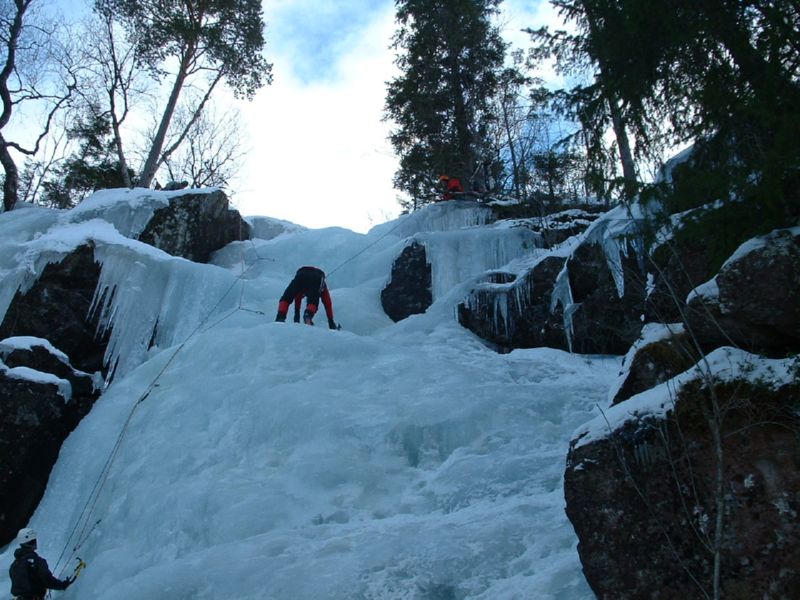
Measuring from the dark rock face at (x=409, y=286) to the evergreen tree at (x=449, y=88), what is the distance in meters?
3.94

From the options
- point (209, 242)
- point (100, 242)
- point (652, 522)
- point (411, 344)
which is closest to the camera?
point (652, 522)

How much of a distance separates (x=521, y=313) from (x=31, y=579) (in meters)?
5.96

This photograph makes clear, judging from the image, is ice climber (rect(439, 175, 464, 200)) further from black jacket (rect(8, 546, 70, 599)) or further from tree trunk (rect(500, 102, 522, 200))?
black jacket (rect(8, 546, 70, 599))

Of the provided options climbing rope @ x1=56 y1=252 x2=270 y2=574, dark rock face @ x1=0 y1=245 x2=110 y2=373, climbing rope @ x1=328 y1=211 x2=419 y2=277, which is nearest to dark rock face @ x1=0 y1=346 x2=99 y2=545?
climbing rope @ x1=56 y1=252 x2=270 y2=574

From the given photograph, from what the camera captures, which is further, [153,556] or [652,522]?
[153,556]

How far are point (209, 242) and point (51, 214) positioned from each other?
2.82 m

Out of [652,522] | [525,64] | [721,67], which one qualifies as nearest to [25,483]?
[652,522]

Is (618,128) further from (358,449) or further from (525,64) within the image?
(525,64)

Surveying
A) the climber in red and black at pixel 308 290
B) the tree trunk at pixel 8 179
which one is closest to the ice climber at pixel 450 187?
the climber in red and black at pixel 308 290

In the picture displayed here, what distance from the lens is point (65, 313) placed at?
27.7 ft

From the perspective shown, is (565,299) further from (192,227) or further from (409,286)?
(192,227)

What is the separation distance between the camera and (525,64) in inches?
547

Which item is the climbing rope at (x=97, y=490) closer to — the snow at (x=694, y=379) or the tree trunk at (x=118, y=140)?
the snow at (x=694, y=379)

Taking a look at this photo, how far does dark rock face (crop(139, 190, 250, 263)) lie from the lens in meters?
11.5
